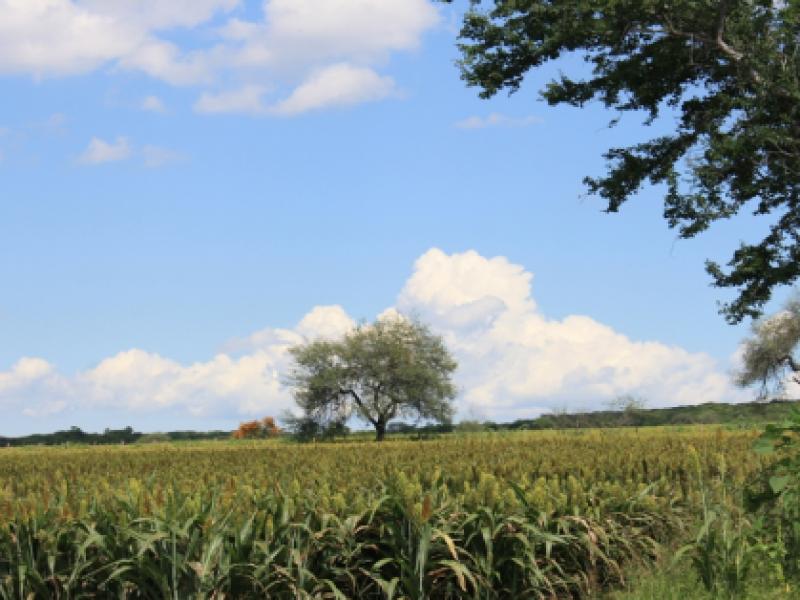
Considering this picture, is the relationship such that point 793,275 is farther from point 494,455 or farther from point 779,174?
point 494,455

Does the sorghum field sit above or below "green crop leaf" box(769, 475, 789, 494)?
below

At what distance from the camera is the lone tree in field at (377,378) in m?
54.0

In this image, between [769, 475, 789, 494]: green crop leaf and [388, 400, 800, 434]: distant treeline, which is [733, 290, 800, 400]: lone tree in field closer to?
[388, 400, 800, 434]: distant treeline

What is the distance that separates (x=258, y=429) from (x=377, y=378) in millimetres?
18370

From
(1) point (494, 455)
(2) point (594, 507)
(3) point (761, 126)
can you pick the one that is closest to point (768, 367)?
(3) point (761, 126)

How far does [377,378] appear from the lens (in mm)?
53938

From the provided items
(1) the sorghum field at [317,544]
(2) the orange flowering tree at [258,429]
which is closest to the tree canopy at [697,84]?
(1) the sorghum field at [317,544]

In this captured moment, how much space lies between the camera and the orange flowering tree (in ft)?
224

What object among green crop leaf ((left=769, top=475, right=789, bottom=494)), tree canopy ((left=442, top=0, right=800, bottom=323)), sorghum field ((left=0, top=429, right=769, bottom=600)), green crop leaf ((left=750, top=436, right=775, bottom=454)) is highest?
tree canopy ((left=442, top=0, right=800, bottom=323))

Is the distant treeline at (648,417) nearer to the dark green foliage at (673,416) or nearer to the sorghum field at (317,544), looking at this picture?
the dark green foliage at (673,416)

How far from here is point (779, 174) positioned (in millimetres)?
28438

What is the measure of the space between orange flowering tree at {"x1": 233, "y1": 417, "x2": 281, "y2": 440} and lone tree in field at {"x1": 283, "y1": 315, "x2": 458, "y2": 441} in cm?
1407

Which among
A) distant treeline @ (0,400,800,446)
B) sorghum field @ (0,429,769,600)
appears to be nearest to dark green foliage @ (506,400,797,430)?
distant treeline @ (0,400,800,446)

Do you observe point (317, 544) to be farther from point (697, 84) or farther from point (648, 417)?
point (648, 417)
